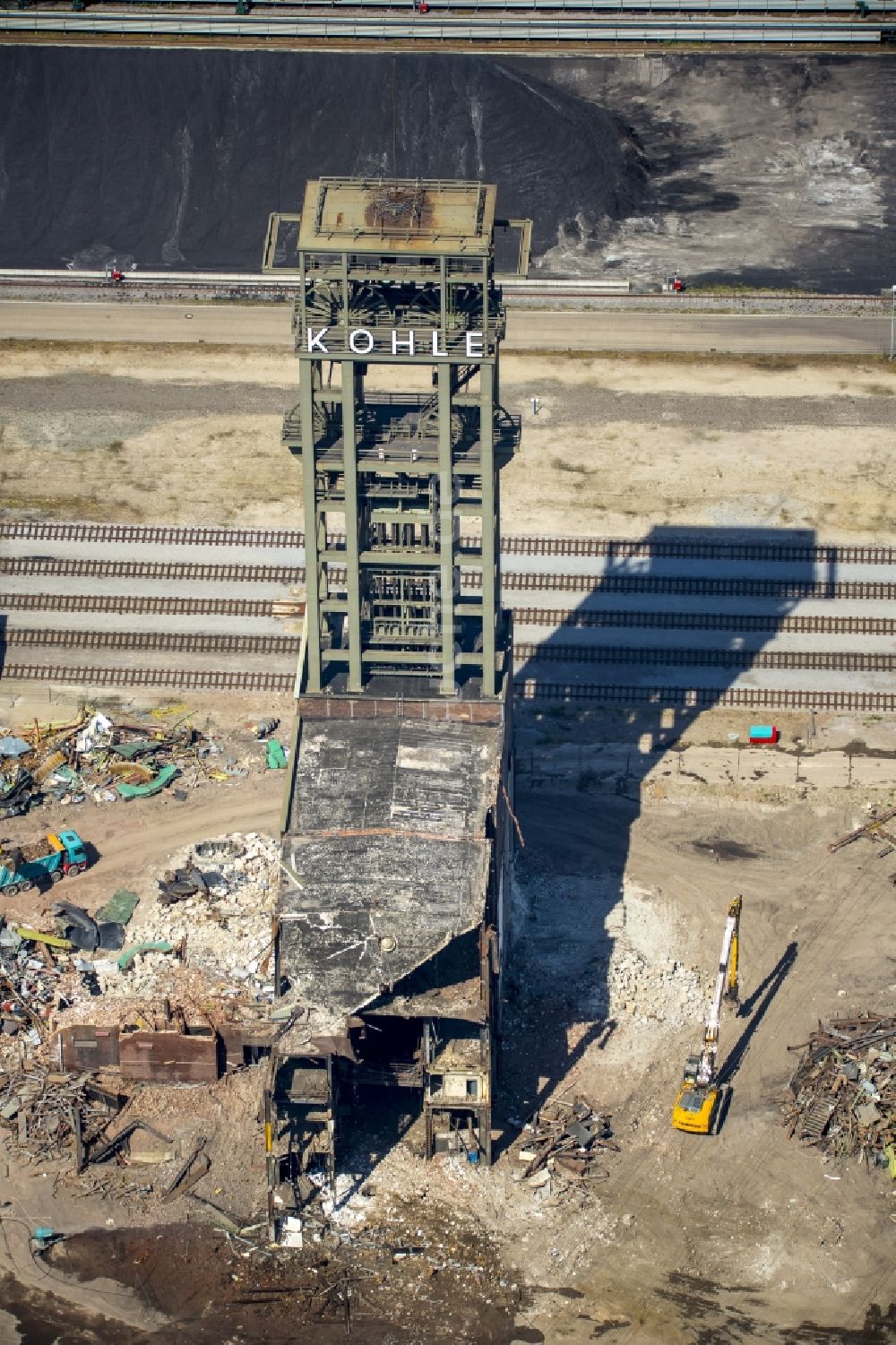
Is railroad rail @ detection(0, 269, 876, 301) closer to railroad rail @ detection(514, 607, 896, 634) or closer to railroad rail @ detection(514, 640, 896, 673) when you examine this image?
railroad rail @ detection(514, 607, 896, 634)

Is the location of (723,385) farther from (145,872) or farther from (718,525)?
(145,872)

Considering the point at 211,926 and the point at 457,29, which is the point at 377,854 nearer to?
the point at 211,926

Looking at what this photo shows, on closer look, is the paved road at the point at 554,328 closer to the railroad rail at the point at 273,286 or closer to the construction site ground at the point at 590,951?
the railroad rail at the point at 273,286

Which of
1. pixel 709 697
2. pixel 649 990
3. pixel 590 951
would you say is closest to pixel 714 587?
pixel 709 697

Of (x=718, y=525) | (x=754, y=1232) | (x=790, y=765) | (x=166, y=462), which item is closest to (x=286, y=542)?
(x=166, y=462)

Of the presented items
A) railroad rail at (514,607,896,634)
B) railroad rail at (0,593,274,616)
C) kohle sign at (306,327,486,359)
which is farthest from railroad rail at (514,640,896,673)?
kohle sign at (306,327,486,359)

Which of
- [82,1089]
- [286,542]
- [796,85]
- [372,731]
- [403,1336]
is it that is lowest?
[403,1336]
